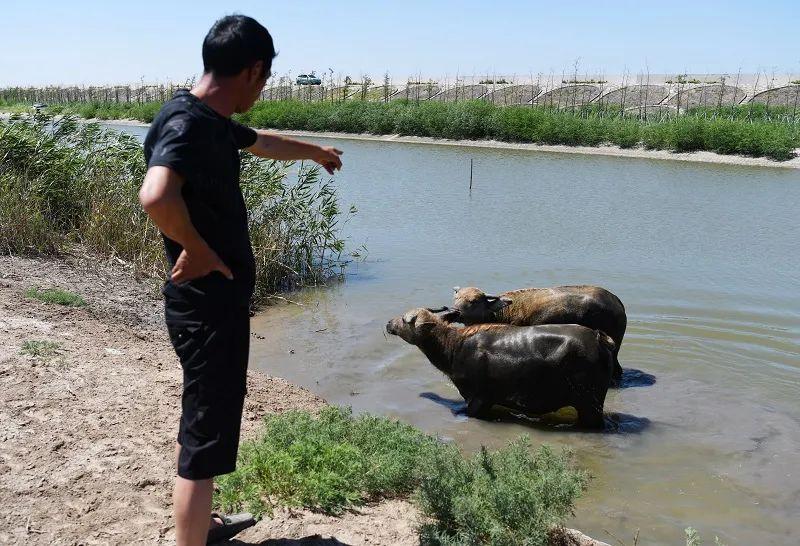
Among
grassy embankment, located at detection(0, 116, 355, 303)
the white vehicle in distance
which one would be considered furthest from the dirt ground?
the white vehicle in distance

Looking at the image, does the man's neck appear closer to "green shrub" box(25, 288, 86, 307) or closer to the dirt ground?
the dirt ground

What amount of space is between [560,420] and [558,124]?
34.1 m

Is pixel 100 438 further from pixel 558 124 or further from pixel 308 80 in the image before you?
pixel 308 80

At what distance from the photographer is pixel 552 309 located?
963 cm

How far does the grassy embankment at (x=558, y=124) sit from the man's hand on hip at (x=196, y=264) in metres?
35.0

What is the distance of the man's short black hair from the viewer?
3297mm

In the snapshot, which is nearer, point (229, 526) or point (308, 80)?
point (229, 526)

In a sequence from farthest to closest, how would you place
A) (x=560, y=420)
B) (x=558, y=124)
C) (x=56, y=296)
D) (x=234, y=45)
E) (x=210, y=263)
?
(x=558, y=124) < (x=56, y=296) < (x=560, y=420) < (x=234, y=45) < (x=210, y=263)

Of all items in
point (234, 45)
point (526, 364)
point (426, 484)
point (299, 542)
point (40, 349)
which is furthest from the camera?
point (526, 364)

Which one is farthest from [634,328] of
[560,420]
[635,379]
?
[560,420]

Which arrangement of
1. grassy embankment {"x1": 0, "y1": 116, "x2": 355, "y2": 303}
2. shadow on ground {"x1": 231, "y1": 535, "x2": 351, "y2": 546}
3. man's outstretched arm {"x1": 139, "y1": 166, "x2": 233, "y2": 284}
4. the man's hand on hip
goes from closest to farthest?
man's outstretched arm {"x1": 139, "y1": 166, "x2": 233, "y2": 284} → the man's hand on hip → shadow on ground {"x1": 231, "y1": 535, "x2": 351, "y2": 546} → grassy embankment {"x1": 0, "y1": 116, "x2": 355, "y2": 303}

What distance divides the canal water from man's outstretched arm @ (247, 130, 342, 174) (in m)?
3.33

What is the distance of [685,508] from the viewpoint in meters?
6.53

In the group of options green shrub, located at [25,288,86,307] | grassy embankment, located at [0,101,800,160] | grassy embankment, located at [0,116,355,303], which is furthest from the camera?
grassy embankment, located at [0,101,800,160]
